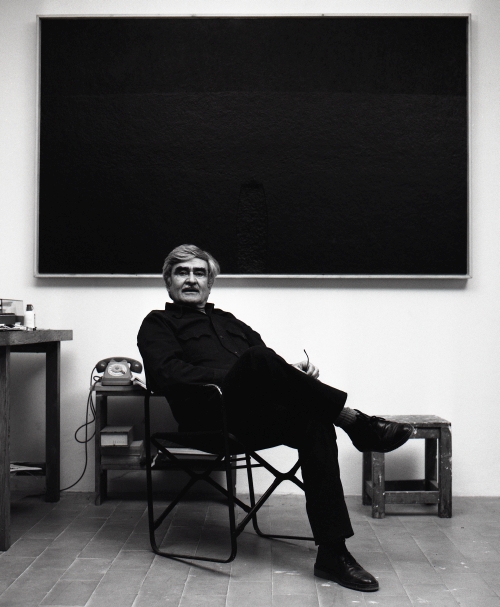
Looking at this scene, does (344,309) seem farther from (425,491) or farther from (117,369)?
A: (117,369)

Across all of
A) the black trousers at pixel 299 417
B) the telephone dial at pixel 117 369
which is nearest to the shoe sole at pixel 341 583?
the black trousers at pixel 299 417

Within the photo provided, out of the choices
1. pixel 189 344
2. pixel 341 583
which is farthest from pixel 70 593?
pixel 189 344

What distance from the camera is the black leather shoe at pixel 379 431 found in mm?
2562

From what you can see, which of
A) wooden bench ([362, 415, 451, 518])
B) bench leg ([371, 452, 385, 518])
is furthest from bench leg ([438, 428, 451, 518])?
bench leg ([371, 452, 385, 518])

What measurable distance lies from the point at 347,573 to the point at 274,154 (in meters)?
2.25

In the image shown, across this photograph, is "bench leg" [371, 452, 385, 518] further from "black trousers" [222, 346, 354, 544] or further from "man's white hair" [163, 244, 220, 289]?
"man's white hair" [163, 244, 220, 289]

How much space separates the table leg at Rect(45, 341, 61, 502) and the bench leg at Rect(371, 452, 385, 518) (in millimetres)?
1660

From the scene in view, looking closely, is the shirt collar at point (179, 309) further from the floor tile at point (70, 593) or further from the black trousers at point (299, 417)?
the floor tile at point (70, 593)

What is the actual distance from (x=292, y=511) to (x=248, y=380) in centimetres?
121

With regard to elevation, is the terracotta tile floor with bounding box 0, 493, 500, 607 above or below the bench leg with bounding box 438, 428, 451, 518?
below

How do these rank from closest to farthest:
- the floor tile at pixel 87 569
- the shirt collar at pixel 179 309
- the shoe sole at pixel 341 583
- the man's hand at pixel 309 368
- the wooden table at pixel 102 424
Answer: the shoe sole at pixel 341 583
the floor tile at pixel 87 569
the man's hand at pixel 309 368
the shirt collar at pixel 179 309
the wooden table at pixel 102 424

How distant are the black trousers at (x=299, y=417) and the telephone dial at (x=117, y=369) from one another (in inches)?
37.1

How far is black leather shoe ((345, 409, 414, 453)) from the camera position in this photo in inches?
101

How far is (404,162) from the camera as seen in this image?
3.71 metres
